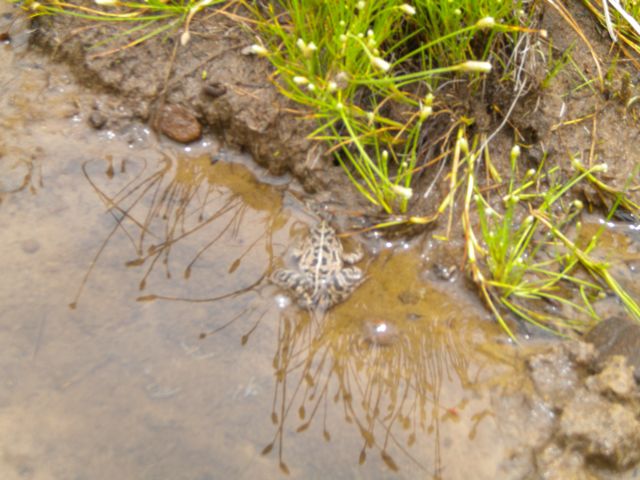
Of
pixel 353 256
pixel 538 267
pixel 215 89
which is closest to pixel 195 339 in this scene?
pixel 353 256

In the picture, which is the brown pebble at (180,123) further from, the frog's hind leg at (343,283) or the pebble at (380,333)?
the pebble at (380,333)

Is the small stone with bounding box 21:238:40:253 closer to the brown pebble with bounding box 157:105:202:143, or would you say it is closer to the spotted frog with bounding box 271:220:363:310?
the brown pebble with bounding box 157:105:202:143

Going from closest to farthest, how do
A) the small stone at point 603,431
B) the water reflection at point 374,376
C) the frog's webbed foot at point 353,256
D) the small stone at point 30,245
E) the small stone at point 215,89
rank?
the small stone at point 603,431, the water reflection at point 374,376, the small stone at point 30,245, the frog's webbed foot at point 353,256, the small stone at point 215,89

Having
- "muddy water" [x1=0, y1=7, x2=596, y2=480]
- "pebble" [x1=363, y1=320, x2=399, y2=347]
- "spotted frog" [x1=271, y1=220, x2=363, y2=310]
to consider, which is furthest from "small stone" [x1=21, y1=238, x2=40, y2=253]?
"pebble" [x1=363, y1=320, x2=399, y2=347]

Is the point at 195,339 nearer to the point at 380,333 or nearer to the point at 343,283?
the point at 343,283

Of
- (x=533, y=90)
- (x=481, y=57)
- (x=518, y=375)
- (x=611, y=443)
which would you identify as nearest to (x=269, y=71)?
(x=481, y=57)

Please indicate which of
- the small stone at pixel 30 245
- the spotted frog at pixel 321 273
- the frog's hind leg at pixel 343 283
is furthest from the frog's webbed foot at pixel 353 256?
the small stone at pixel 30 245
